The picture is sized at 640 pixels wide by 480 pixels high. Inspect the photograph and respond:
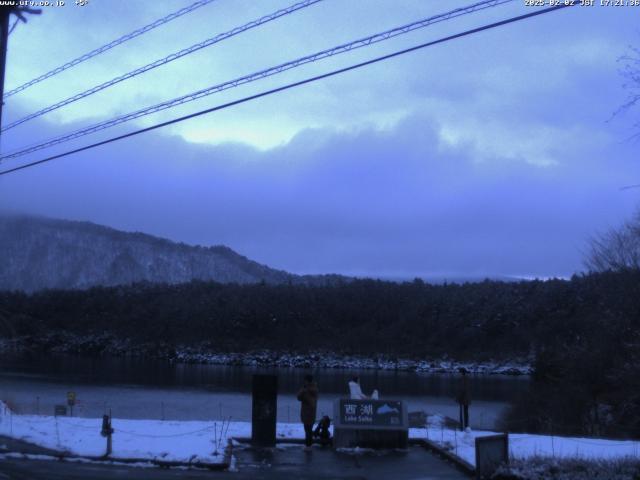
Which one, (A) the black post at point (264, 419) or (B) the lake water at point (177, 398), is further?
(B) the lake water at point (177, 398)

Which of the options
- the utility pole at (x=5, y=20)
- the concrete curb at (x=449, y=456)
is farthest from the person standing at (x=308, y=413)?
the utility pole at (x=5, y=20)

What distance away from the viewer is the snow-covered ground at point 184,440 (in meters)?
15.4

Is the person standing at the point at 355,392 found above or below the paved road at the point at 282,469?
above

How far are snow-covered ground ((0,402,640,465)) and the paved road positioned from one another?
2.09 ft

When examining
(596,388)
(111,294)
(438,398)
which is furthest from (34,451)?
(111,294)

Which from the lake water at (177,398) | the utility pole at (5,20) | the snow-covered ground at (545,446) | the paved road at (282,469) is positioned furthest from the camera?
the lake water at (177,398)

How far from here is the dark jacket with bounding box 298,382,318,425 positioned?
16.9 m

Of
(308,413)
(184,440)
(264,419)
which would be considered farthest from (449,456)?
(184,440)

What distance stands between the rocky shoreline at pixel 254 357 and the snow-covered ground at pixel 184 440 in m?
86.8

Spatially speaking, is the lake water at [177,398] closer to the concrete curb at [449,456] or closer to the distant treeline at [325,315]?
the concrete curb at [449,456]

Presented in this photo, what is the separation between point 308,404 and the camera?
17078 millimetres

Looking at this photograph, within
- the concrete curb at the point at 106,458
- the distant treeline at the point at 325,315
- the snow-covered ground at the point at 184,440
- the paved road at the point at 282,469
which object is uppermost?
the distant treeline at the point at 325,315

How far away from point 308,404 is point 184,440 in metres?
2.89

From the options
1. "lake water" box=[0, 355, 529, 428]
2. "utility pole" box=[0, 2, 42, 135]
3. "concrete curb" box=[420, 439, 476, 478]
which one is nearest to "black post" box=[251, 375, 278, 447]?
"concrete curb" box=[420, 439, 476, 478]
